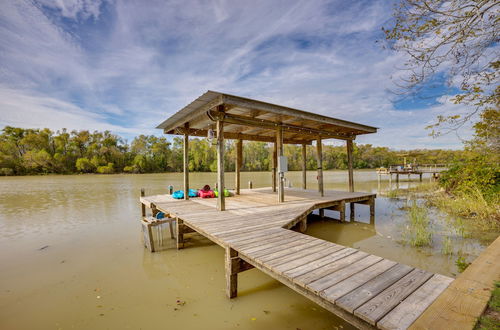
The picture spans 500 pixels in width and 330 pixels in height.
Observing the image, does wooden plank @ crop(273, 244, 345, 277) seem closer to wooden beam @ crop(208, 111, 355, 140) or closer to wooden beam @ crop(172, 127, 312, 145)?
wooden beam @ crop(208, 111, 355, 140)

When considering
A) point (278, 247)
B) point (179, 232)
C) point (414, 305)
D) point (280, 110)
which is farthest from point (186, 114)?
point (414, 305)

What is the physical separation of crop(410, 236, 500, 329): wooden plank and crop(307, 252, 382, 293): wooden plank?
71cm

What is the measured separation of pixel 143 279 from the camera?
4.00 meters

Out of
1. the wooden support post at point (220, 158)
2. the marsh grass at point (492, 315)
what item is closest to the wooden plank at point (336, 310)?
the marsh grass at point (492, 315)

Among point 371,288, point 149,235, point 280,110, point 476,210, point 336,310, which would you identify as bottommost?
point 476,210

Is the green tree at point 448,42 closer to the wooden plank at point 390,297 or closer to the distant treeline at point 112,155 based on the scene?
Result: the wooden plank at point 390,297

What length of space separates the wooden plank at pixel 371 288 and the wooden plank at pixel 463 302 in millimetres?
367

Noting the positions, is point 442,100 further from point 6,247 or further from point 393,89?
point 6,247

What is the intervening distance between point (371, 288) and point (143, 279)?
380 centimetres

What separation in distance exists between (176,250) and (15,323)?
286 cm

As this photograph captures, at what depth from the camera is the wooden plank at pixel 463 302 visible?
5.13ft

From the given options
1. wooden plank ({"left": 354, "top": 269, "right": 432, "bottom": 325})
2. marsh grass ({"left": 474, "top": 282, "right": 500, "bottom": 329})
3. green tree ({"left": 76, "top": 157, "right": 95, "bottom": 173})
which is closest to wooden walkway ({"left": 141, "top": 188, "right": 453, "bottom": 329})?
wooden plank ({"left": 354, "top": 269, "right": 432, "bottom": 325})

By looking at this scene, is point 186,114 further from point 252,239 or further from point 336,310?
point 336,310

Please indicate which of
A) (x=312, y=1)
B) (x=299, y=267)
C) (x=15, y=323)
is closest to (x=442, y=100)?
(x=299, y=267)
